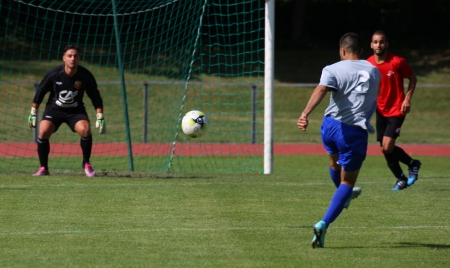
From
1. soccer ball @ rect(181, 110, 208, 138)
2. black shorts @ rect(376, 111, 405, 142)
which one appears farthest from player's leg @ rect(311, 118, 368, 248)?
soccer ball @ rect(181, 110, 208, 138)

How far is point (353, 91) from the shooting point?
259 inches

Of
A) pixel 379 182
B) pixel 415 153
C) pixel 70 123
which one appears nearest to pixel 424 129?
pixel 415 153

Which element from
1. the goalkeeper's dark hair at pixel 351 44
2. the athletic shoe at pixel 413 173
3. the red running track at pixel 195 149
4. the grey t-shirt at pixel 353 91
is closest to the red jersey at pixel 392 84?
the athletic shoe at pixel 413 173

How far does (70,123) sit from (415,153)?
9.80 metres

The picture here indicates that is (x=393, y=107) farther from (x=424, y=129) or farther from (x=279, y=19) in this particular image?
(x=279, y=19)

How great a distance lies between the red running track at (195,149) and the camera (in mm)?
16514

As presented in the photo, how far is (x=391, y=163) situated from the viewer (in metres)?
10.5

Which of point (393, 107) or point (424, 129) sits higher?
point (424, 129)

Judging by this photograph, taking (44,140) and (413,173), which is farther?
(44,140)

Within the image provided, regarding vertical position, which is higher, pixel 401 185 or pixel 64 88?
pixel 64 88

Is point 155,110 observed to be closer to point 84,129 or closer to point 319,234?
point 84,129

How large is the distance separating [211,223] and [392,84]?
12.6 ft

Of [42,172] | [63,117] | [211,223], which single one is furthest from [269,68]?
[211,223]

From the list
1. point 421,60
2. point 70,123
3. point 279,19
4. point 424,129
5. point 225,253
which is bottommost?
point 225,253
